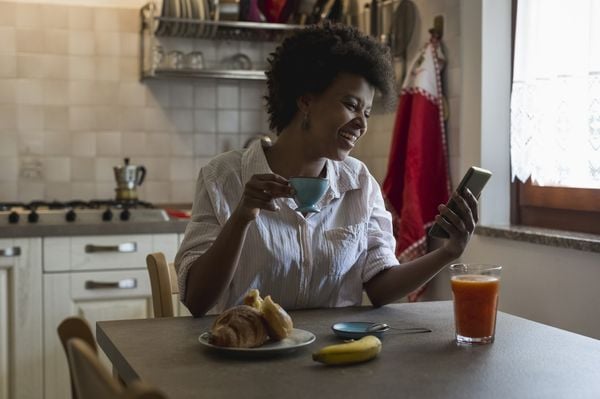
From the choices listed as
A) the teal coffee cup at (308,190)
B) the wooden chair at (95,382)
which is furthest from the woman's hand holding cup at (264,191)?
the wooden chair at (95,382)

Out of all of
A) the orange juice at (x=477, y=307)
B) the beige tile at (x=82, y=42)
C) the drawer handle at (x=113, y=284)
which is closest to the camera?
the orange juice at (x=477, y=307)

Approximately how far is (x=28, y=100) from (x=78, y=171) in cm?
38

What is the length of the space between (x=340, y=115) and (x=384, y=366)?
0.68m

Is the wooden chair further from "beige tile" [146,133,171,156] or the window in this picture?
"beige tile" [146,133,171,156]

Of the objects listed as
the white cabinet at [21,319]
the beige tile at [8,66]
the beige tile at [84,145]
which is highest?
the beige tile at [8,66]

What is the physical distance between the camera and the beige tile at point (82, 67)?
3.78 metres

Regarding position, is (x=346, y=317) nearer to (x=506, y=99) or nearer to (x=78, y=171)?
(x=506, y=99)

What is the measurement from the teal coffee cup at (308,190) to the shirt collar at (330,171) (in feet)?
0.86

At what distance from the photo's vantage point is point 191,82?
3965 mm

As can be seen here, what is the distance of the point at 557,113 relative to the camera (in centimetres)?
258

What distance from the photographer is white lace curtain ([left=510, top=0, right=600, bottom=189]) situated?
2.46m

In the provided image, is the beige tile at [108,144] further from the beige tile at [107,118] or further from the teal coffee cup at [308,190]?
the teal coffee cup at [308,190]

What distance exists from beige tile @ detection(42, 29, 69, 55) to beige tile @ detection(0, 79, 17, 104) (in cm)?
21

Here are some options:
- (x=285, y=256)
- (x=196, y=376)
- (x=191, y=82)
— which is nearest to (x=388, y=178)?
(x=191, y=82)
